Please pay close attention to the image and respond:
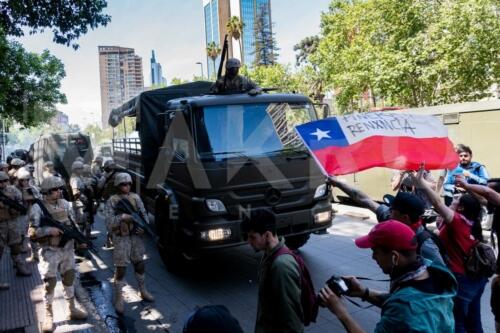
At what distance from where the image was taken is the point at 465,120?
28.2ft

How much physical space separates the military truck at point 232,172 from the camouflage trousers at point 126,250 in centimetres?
64

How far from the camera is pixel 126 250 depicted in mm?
5215

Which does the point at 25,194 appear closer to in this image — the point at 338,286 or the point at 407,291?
the point at 338,286

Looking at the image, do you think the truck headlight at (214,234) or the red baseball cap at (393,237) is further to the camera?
the truck headlight at (214,234)

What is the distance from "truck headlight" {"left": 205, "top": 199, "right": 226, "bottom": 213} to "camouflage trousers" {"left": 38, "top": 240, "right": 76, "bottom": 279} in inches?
68.2

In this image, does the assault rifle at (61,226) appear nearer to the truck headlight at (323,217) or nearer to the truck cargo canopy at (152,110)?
the truck cargo canopy at (152,110)

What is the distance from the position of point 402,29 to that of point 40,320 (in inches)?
587

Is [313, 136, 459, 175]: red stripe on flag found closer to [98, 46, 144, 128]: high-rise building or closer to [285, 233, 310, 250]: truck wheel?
[285, 233, 310, 250]: truck wheel

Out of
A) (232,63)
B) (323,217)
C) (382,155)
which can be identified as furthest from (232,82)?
(382,155)

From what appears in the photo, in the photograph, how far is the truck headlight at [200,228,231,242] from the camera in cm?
523

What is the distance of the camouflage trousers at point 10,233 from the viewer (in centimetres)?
651

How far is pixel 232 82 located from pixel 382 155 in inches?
145

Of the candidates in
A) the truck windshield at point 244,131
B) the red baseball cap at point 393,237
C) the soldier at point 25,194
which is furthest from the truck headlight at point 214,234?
the red baseball cap at point 393,237

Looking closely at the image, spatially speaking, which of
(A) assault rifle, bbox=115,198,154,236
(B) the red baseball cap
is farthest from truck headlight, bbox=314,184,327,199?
(B) the red baseball cap
